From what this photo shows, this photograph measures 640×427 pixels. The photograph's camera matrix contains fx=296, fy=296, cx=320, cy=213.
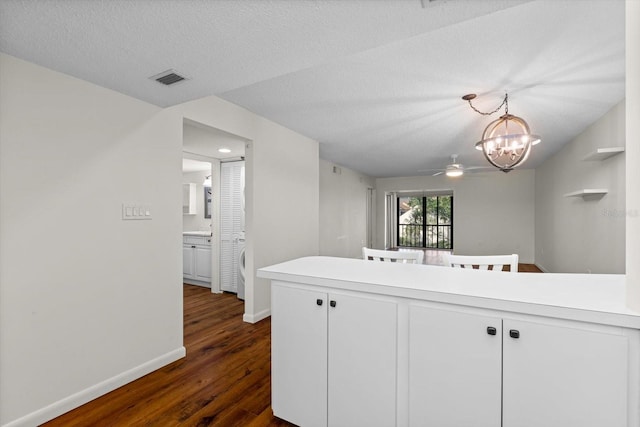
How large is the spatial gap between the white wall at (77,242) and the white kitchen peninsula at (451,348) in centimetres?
120

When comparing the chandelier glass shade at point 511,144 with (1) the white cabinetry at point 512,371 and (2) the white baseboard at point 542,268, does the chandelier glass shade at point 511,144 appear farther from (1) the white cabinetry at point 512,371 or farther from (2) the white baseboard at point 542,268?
(2) the white baseboard at point 542,268

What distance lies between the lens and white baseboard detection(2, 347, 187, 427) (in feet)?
5.50

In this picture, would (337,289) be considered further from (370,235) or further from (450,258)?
(370,235)

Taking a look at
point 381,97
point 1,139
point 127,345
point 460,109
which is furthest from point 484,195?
point 1,139

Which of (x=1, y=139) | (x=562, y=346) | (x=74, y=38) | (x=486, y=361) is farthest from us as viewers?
(x=1, y=139)

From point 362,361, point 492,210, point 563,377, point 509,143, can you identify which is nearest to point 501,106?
point 509,143

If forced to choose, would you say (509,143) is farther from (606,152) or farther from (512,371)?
(512,371)

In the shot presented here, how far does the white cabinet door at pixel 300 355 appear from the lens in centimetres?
150

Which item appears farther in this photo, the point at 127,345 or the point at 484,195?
the point at 484,195

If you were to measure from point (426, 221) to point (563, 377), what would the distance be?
35.4 ft

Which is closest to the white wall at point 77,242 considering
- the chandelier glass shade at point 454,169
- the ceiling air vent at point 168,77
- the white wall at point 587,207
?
the ceiling air vent at point 168,77

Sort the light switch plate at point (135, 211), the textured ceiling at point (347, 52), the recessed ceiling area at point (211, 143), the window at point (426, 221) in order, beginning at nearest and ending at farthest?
the textured ceiling at point (347, 52) < the light switch plate at point (135, 211) < the recessed ceiling area at point (211, 143) < the window at point (426, 221)

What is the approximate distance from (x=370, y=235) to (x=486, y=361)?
7606mm

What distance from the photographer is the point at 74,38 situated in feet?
4.71
